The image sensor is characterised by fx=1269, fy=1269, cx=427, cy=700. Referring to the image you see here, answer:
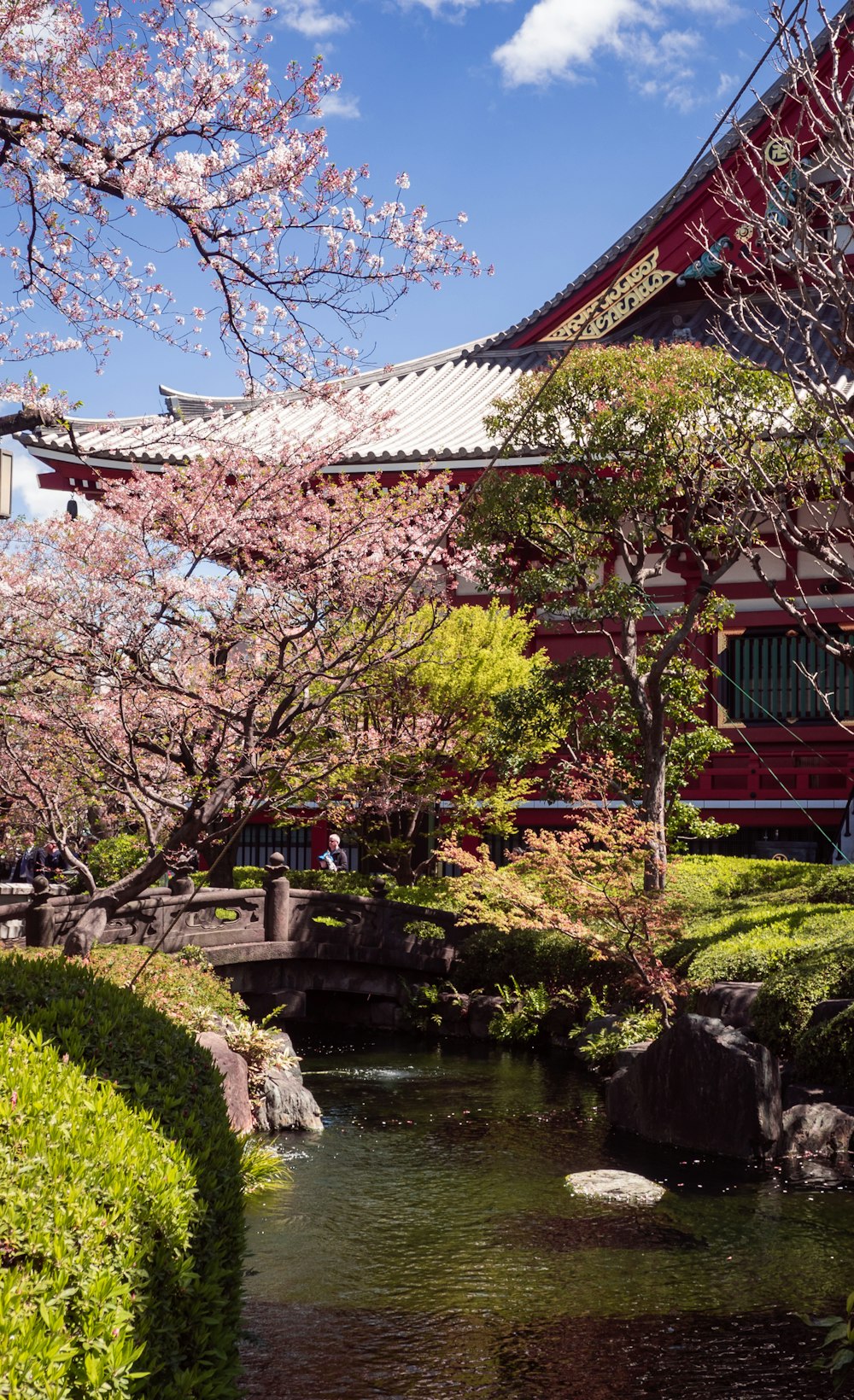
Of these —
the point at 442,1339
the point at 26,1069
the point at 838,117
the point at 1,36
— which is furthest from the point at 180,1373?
the point at 838,117

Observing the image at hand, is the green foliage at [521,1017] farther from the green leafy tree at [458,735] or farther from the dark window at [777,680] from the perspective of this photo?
Answer: the dark window at [777,680]

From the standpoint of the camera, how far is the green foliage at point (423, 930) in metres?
19.7

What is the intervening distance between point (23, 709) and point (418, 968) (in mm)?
8646

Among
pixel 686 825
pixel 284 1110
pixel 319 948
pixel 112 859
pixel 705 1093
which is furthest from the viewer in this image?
pixel 112 859

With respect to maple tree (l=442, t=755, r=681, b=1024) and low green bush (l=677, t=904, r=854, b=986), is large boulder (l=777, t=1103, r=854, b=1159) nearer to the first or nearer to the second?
low green bush (l=677, t=904, r=854, b=986)

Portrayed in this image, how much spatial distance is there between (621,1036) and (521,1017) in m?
2.66

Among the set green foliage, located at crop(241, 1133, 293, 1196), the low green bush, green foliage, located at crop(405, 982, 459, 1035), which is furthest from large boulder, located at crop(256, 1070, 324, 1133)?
green foliage, located at crop(405, 982, 459, 1035)

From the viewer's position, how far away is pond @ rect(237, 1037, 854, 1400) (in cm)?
677

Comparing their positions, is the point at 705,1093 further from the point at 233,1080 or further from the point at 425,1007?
the point at 425,1007

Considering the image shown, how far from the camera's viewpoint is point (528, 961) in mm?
18328

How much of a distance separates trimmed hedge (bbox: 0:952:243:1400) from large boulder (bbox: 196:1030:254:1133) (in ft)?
18.1

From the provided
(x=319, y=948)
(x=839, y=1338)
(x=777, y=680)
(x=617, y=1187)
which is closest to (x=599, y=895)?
(x=617, y=1187)

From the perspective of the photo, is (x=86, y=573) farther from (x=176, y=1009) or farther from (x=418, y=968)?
(x=418, y=968)

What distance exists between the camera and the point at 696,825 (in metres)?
18.8
